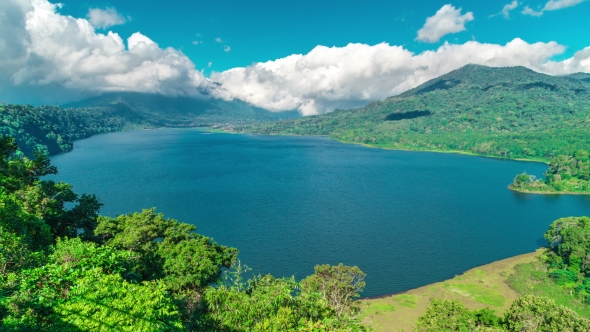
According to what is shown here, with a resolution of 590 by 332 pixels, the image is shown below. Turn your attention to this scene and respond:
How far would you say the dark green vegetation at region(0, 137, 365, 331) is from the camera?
Result: 1170cm

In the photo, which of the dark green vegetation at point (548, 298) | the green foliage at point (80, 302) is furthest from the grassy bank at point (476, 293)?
the green foliage at point (80, 302)

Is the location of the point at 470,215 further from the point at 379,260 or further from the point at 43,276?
the point at 43,276

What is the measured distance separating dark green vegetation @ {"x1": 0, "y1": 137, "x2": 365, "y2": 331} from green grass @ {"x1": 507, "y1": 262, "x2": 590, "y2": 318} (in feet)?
108

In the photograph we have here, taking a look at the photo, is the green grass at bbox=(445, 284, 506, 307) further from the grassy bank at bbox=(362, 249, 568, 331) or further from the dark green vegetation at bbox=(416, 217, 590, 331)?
the dark green vegetation at bbox=(416, 217, 590, 331)

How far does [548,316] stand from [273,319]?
1134 inches

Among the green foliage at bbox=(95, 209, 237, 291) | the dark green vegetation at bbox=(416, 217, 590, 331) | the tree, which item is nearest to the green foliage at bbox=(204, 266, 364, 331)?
the green foliage at bbox=(95, 209, 237, 291)

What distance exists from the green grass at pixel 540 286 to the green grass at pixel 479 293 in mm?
4341

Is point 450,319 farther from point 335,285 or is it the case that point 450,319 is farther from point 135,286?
point 135,286

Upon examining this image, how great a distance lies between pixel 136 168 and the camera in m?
134

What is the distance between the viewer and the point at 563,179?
12225 cm

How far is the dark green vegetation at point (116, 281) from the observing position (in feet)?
38.4

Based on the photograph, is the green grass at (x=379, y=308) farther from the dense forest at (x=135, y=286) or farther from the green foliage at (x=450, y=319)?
the green foliage at (x=450, y=319)

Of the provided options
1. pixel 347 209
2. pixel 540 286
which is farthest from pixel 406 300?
pixel 347 209

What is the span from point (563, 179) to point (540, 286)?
3746 inches
